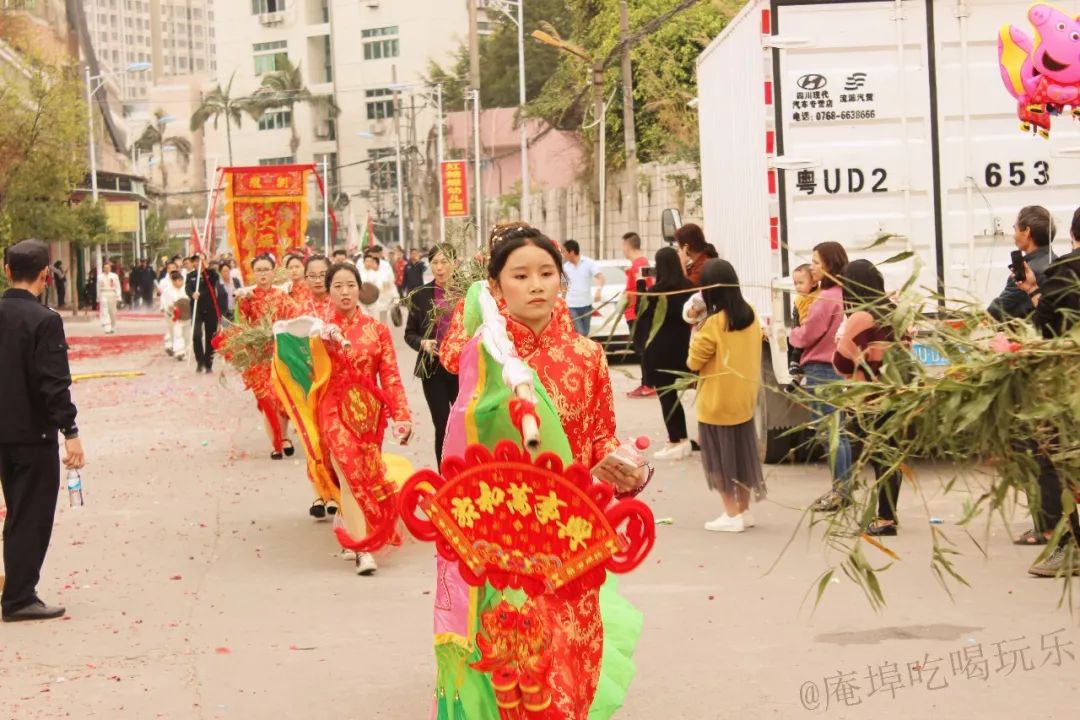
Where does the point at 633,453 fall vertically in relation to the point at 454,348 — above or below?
below

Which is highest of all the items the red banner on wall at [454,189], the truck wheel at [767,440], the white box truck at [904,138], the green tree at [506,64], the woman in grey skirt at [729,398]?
the green tree at [506,64]

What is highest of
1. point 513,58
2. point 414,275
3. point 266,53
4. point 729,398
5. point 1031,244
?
point 266,53

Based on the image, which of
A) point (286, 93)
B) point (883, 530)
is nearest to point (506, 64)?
point (286, 93)

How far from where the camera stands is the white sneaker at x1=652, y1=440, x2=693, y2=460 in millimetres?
12672

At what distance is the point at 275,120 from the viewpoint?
303 ft

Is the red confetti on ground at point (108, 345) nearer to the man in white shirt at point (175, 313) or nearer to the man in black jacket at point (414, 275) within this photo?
the man in white shirt at point (175, 313)

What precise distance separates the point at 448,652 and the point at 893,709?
187 cm

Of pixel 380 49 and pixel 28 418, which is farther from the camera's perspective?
pixel 380 49

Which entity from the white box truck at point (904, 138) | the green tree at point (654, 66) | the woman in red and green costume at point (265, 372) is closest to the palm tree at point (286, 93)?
the green tree at point (654, 66)

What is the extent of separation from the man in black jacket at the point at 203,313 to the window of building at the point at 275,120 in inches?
2715

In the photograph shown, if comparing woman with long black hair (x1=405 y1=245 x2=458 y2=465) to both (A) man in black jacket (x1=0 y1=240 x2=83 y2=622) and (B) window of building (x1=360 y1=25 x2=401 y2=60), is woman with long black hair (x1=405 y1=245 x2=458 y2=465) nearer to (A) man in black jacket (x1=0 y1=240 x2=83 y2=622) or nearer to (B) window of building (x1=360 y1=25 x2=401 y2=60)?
(A) man in black jacket (x1=0 y1=240 x2=83 y2=622)

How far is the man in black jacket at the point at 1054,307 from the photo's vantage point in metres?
4.27

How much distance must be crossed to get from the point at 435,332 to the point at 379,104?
8216 centimetres

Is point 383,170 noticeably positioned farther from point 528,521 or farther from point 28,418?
point 528,521
